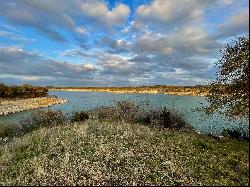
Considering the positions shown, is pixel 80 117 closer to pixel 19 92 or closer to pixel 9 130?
pixel 9 130

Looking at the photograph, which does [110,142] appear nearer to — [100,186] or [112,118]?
[100,186]

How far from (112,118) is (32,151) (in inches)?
482

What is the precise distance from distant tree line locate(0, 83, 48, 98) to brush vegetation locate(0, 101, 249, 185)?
68.7 meters

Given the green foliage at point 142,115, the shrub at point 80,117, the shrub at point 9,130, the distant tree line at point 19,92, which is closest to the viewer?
the green foliage at point 142,115

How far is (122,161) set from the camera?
539 inches

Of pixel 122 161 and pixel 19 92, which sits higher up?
pixel 122 161

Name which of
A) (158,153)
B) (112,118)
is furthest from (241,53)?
(112,118)

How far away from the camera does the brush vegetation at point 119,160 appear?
11.8m

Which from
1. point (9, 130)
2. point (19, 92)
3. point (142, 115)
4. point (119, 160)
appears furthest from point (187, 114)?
point (19, 92)

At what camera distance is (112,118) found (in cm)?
2825

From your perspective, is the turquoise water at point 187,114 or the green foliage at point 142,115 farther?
the turquoise water at point 187,114

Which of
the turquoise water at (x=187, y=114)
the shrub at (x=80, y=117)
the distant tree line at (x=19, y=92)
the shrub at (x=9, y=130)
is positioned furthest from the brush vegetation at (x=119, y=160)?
the distant tree line at (x=19, y=92)

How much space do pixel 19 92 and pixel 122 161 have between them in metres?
84.5

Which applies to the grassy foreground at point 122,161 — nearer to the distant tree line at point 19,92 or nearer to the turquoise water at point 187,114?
the turquoise water at point 187,114
